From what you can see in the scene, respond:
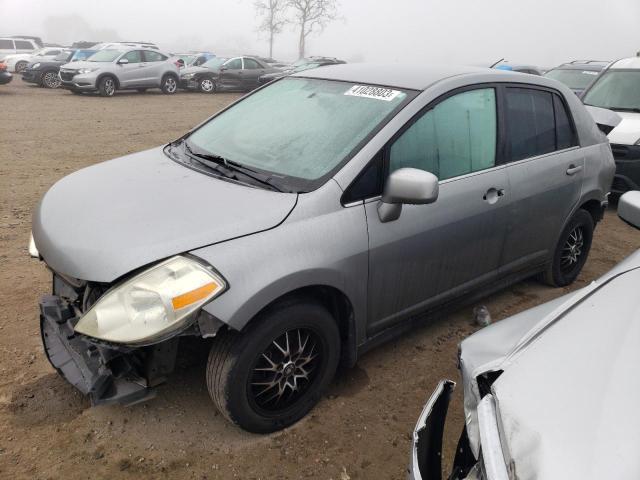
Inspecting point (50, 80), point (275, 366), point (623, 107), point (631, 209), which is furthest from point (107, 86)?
point (631, 209)

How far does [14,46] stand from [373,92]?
1062 inches

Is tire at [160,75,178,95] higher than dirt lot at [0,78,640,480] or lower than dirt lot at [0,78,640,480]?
lower

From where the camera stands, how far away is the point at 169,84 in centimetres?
1814

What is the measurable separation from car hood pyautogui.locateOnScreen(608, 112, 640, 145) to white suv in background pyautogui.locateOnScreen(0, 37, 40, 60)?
25.4 metres

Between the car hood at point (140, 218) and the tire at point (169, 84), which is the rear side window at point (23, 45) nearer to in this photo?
the tire at point (169, 84)

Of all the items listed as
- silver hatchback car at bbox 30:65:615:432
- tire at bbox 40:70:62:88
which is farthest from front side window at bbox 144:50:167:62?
silver hatchback car at bbox 30:65:615:432

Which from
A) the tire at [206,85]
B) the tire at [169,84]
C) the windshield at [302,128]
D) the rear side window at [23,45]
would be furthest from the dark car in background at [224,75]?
the windshield at [302,128]

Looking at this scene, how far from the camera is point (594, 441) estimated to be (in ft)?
4.07

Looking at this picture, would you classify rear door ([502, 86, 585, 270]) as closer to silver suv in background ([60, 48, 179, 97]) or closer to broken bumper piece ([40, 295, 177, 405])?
broken bumper piece ([40, 295, 177, 405])

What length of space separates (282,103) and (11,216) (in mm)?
3580

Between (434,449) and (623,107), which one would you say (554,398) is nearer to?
(434,449)

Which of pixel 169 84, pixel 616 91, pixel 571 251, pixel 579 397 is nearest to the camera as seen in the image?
pixel 579 397

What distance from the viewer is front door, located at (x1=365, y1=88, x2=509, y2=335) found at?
2.64 meters

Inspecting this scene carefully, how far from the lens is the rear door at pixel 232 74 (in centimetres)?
1917
